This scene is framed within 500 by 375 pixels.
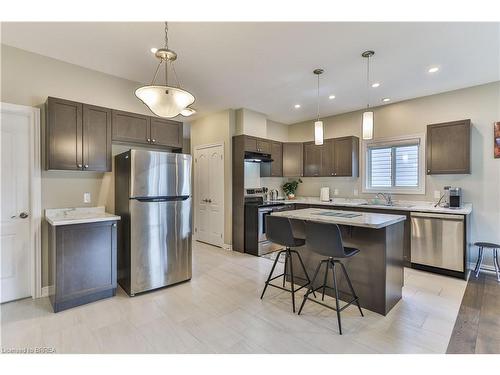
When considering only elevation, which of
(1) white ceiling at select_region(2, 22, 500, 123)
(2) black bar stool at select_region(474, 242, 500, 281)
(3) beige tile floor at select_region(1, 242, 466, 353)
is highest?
(1) white ceiling at select_region(2, 22, 500, 123)

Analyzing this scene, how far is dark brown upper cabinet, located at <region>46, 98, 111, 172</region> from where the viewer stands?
9.21 feet

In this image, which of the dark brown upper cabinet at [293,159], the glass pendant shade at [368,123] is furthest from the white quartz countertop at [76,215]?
the dark brown upper cabinet at [293,159]

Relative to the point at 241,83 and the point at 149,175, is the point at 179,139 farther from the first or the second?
the point at 241,83

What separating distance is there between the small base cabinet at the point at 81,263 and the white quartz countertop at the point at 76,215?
0.18 feet

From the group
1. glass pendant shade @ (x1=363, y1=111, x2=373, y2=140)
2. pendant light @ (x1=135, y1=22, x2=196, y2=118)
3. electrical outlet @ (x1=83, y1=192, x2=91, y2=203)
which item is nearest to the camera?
pendant light @ (x1=135, y1=22, x2=196, y2=118)

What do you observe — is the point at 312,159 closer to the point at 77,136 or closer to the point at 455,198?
the point at 455,198

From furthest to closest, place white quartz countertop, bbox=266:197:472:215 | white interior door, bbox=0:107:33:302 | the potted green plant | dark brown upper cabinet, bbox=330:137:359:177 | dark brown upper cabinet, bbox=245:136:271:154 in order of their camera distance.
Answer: the potted green plant → dark brown upper cabinet, bbox=330:137:359:177 → dark brown upper cabinet, bbox=245:136:271:154 → white quartz countertop, bbox=266:197:472:215 → white interior door, bbox=0:107:33:302

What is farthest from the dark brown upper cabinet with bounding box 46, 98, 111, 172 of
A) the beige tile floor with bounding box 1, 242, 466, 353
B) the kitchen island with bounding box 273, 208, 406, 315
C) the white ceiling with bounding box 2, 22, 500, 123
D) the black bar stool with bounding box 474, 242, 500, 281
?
the black bar stool with bounding box 474, 242, 500, 281

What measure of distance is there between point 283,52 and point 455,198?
11.4 feet

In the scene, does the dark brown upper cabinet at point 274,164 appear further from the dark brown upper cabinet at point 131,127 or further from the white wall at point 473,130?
the dark brown upper cabinet at point 131,127

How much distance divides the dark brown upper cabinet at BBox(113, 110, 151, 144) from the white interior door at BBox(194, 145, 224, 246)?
71.8 inches

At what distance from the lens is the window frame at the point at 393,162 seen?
14.4 ft

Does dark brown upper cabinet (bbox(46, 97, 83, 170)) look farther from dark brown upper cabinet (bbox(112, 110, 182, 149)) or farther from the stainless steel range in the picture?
the stainless steel range

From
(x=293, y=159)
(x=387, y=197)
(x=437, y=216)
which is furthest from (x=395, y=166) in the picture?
(x=293, y=159)
